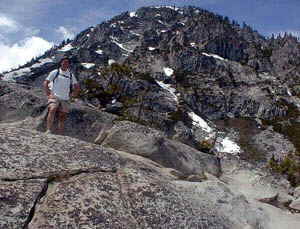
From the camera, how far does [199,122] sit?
176625 mm

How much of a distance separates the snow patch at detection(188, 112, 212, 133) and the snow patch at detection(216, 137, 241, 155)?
910 centimetres

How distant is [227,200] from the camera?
12758mm

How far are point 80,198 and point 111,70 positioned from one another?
166154 millimetres

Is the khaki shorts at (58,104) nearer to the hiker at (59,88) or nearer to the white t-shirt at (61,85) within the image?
the hiker at (59,88)

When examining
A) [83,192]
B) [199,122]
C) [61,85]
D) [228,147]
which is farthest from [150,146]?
[199,122]

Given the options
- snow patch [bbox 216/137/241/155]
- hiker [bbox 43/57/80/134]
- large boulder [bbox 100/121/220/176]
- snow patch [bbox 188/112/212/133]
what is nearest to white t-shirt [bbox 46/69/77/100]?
hiker [bbox 43/57/80/134]

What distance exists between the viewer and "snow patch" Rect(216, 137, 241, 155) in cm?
15396

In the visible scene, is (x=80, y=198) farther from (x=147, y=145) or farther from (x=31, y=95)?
(x=31, y=95)

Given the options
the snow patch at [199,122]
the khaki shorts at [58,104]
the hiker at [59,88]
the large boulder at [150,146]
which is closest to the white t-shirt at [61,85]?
the hiker at [59,88]

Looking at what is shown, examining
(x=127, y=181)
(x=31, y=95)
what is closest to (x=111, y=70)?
(x=31, y=95)

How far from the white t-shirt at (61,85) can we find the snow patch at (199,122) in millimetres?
156570

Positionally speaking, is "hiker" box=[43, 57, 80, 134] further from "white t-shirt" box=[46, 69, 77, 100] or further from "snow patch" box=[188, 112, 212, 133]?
"snow patch" box=[188, 112, 212, 133]

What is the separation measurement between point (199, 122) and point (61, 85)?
539ft

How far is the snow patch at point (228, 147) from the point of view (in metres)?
154
